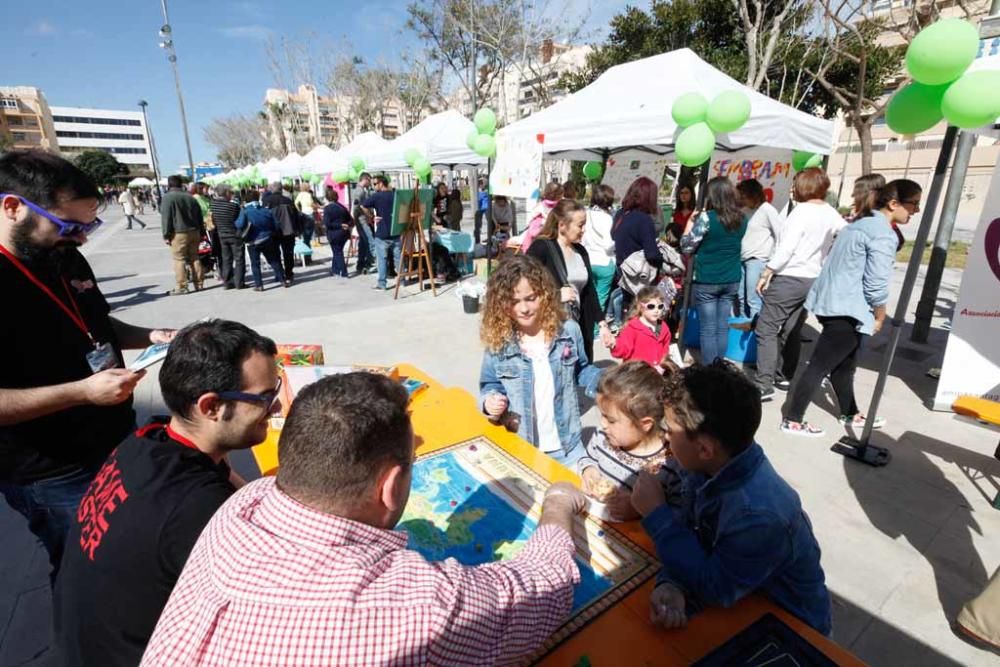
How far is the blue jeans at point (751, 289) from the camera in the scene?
17.2 feet

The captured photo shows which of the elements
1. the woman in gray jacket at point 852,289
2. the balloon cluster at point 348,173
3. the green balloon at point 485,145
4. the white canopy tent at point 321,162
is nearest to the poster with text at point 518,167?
the green balloon at point 485,145

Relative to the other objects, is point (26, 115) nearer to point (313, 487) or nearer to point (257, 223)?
point (257, 223)

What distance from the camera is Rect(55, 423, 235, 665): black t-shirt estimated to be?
3.52 feet

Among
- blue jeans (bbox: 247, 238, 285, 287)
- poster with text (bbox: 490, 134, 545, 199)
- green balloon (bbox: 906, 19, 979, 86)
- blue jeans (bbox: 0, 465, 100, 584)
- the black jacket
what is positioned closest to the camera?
blue jeans (bbox: 0, 465, 100, 584)

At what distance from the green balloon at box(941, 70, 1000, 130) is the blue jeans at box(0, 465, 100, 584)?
4.37m

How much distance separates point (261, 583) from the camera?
0.77 metres

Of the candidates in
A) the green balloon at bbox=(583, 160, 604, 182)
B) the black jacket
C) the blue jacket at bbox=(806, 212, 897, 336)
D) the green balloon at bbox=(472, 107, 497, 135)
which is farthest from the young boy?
the green balloon at bbox=(583, 160, 604, 182)

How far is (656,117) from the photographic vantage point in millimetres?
4836

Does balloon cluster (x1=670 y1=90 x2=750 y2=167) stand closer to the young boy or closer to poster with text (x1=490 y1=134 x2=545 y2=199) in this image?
poster with text (x1=490 y1=134 x2=545 y2=199)

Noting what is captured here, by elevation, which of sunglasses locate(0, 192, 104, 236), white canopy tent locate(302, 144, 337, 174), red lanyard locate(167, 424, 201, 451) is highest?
white canopy tent locate(302, 144, 337, 174)

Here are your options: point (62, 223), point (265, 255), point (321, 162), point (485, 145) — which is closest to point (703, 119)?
point (485, 145)

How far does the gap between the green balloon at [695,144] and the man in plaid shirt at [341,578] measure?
13.7 ft

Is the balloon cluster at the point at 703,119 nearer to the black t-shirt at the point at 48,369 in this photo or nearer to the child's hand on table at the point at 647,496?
the child's hand on table at the point at 647,496

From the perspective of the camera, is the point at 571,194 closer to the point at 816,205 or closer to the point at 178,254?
the point at 816,205
